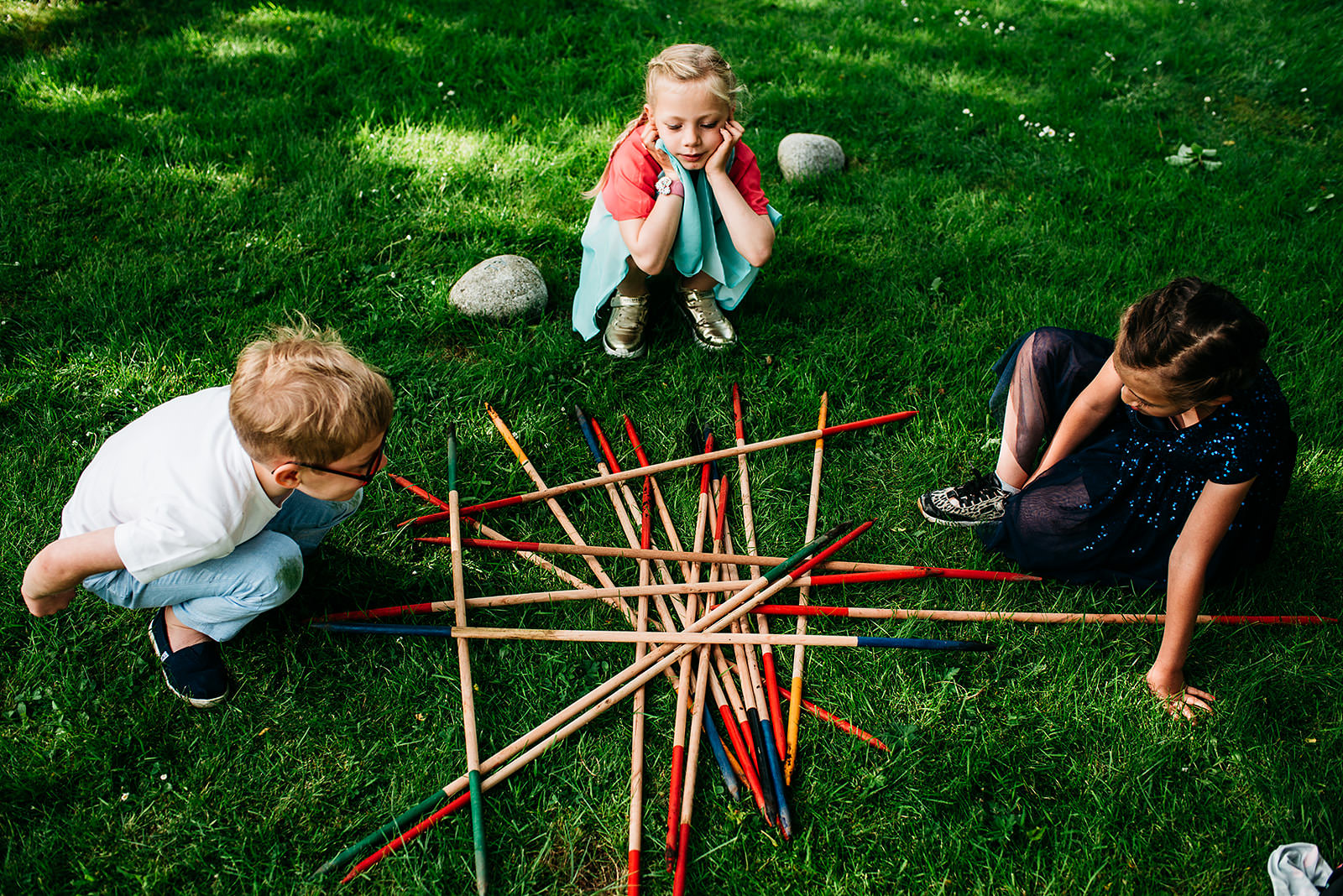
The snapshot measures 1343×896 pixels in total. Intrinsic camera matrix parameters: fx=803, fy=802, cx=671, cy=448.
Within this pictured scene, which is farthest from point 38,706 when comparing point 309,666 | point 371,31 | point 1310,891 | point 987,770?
point 371,31

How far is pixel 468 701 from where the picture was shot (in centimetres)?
256

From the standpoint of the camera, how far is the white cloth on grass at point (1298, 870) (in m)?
2.26

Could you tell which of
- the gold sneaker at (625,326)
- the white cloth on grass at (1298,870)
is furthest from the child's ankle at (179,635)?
the white cloth on grass at (1298,870)

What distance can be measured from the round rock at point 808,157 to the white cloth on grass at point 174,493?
11.7 ft

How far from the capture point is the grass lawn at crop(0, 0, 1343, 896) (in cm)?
241

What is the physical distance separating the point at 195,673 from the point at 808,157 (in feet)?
13.5

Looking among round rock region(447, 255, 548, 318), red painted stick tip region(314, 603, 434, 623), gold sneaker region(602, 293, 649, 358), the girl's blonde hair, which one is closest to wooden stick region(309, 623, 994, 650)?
red painted stick tip region(314, 603, 434, 623)

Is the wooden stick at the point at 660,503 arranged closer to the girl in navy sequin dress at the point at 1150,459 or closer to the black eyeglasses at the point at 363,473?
the girl in navy sequin dress at the point at 1150,459

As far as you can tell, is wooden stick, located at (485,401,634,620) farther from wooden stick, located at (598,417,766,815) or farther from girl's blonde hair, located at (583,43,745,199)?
girl's blonde hair, located at (583,43,745,199)

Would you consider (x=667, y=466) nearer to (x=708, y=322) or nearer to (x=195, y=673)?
(x=708, y=322)

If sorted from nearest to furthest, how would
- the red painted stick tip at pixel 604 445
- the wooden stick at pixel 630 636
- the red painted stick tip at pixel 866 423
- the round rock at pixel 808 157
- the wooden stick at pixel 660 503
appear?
the wooden stick at pixel 630 636
the wooden stick at pixel 660 503
the red painted stick tip at pixel 604 445
the red painted stick tip at pixel 866 423
the round rock at pixel 808 157

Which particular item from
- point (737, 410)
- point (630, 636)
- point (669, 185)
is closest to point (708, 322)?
point (737, 410)

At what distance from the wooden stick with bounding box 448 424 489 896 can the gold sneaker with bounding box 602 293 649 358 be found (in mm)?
1020

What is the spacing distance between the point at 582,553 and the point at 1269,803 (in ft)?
7.76
